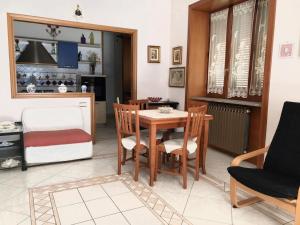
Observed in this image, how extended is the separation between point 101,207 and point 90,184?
0.53m

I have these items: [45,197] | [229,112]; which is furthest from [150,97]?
[45,197]

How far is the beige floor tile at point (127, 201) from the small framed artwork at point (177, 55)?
301cm

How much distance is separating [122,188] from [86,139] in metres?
1.08

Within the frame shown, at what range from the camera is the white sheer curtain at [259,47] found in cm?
350

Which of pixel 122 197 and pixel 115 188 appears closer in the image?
pixel 122 197

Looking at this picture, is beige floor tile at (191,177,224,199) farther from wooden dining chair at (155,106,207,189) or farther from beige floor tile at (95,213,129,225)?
beige floor tile at (95,213,129,225)

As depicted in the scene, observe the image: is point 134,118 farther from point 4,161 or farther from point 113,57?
point 113,57

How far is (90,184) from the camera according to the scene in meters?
2.73

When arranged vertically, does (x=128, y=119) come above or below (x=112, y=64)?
below

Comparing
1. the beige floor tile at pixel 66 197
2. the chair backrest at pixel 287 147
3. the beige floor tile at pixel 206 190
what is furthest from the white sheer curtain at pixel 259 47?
the beige floor tile at pixel 66 197

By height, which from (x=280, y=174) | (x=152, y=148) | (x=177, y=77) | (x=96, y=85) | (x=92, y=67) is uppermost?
(x=92, y=67)

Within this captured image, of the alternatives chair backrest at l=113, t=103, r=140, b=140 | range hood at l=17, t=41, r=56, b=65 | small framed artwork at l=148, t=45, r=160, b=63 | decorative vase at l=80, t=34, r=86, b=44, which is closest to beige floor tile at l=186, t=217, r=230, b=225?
chair backrest at l=113, t=103, r=140, b=140

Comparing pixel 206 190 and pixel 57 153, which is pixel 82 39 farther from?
pixel 206 190

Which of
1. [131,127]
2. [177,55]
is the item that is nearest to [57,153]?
[131,127]
